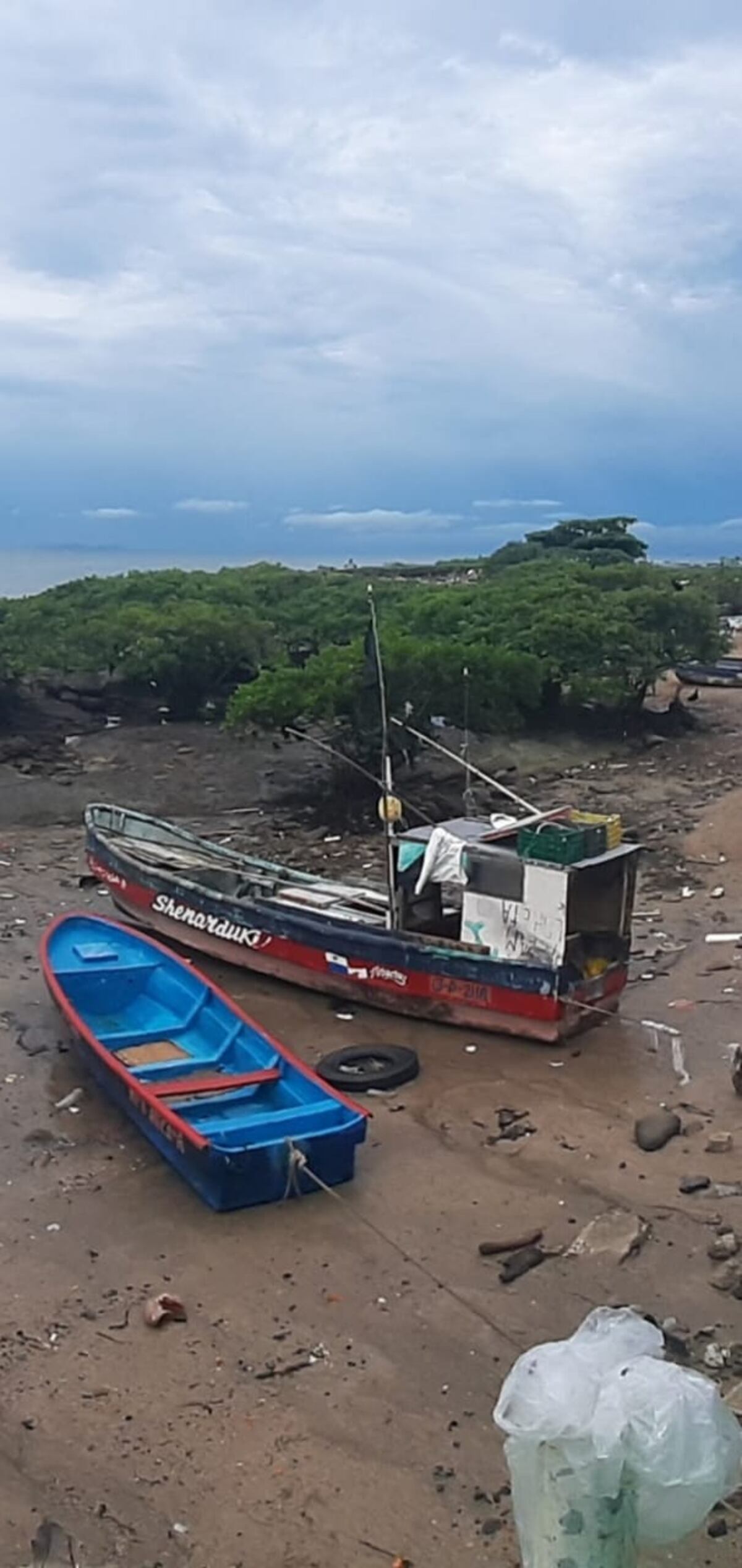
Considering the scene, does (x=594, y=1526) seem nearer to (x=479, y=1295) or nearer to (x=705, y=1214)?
(x=479, y=1295)

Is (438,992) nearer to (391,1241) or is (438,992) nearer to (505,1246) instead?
(391,1241)

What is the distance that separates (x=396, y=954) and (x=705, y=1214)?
13.0 ft

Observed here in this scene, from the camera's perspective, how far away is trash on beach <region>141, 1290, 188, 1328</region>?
7.01 metres

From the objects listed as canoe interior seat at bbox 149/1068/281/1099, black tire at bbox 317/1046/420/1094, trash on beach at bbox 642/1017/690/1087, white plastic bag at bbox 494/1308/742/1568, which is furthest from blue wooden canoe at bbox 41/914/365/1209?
white plastic bag at bbox 494/1308/742/1568

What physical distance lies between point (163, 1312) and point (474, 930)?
517cm

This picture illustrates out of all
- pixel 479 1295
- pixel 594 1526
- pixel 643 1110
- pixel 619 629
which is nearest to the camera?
pixel 594 1526

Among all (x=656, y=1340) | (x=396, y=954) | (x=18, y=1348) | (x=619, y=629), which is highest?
(x=619, y=629)

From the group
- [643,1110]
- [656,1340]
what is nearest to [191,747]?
[643,1110]

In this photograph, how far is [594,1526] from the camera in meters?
3.46

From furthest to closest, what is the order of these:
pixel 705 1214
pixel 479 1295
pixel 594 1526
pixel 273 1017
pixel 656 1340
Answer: pixel 273 1017, pixel 705 1214, pixel 479 1295, pixel 656 1340, pixel 594 1526

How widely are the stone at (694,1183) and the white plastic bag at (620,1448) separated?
16.4 feet

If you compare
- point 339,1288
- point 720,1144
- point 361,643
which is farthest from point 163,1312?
point 361,643

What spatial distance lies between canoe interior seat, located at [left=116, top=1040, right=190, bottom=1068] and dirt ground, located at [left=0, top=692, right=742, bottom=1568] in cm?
41

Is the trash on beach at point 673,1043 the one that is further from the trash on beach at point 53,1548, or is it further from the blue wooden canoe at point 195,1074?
the trash on beach at point 53,1548
